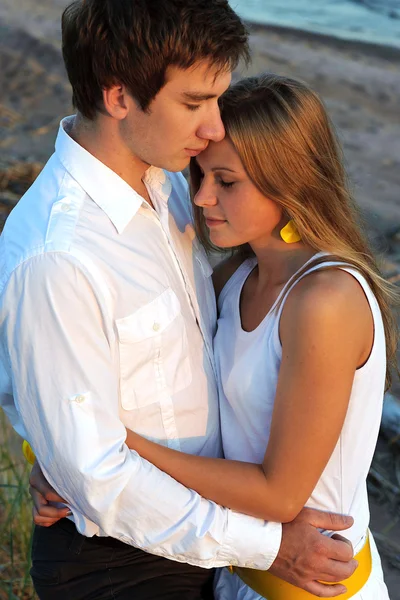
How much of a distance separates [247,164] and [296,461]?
0.78m

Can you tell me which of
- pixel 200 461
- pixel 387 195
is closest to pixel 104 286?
pixel 200 461

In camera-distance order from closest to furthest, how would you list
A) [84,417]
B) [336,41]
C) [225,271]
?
[84,417], [225,271], [336,41]

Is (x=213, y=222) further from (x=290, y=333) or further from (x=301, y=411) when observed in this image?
(x=301, y=411)

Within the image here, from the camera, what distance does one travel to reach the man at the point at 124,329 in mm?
1971

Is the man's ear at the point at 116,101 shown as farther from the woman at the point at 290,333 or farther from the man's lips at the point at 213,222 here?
the man's lips at the point at 213,222

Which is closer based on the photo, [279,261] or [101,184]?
[101,184]

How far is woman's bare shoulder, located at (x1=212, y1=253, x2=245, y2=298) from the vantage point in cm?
272

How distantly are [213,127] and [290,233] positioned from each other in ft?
1.16

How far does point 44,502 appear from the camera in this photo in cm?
224

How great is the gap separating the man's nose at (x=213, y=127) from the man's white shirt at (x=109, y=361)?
0.83 feet

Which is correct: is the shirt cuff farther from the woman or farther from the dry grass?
the dry grass

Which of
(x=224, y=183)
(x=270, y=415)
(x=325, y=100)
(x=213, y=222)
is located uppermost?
(x=224, y=183)

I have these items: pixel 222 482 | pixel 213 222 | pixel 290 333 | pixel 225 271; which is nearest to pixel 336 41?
pixel 225 271

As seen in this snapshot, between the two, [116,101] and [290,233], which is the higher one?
[116,101]
